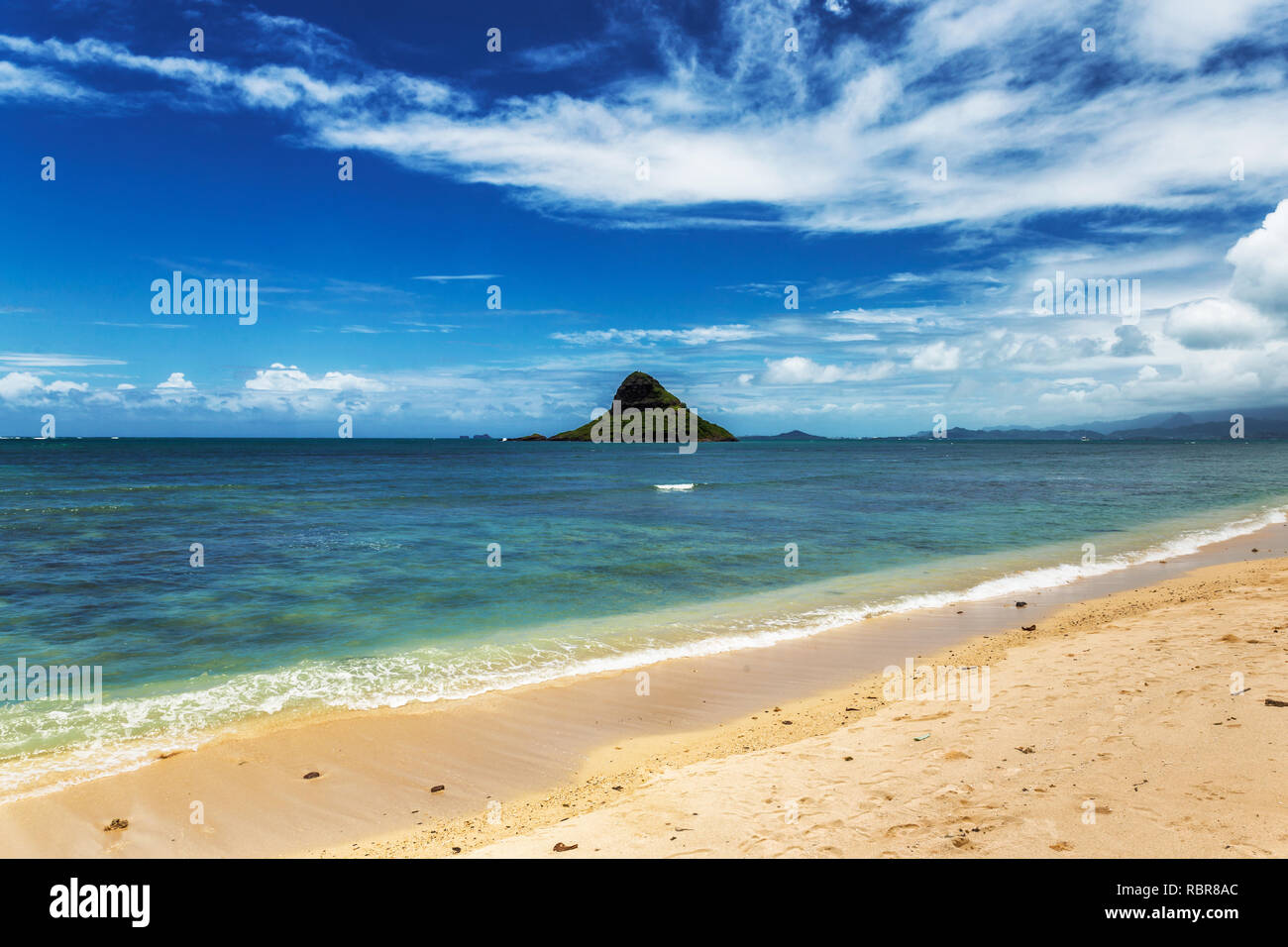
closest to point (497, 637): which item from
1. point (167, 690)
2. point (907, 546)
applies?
point (167, 690)

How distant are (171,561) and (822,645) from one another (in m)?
20.4

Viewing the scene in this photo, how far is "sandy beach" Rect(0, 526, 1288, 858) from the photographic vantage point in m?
5.17

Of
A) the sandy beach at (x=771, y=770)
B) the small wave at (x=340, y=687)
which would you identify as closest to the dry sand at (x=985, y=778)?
the sandy beach at (x=771, y=770)

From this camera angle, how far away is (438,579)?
1816cm

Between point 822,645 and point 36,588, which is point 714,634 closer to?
point 822,645

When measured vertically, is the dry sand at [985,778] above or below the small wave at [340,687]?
above

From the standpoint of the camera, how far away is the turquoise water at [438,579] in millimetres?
10797

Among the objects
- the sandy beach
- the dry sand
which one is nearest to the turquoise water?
the sandy beach

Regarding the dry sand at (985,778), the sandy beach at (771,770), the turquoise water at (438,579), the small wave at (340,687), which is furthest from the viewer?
the turquoise water at (438,579)

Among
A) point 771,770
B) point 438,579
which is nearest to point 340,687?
point 771,770

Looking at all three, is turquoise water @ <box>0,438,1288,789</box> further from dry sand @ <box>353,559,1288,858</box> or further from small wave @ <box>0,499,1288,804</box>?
dry sand @ <box>353,559,1288,858</box>

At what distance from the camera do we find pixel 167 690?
1024cm

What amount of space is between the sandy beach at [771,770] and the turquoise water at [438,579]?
1.56m

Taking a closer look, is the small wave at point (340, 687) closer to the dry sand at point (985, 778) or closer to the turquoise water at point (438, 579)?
the turquoise water at point (438, 579)
